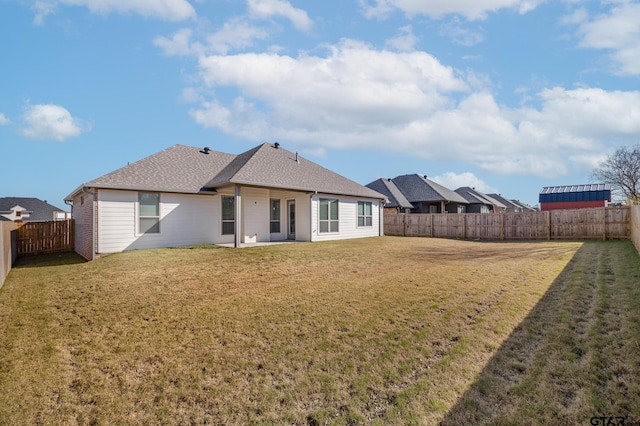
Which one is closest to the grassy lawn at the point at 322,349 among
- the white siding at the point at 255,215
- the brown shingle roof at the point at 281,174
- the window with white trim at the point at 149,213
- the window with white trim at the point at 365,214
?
the window with white trim at the point at 149,213

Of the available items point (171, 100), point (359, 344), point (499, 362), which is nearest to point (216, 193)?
point (171, 100)

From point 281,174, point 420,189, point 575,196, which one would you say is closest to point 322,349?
point 281,174

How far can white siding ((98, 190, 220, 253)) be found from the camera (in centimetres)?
1167

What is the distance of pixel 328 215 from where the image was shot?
677 inches

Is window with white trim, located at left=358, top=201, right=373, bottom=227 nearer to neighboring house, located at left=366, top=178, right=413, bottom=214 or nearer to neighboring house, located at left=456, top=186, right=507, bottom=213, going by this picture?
neighboring house, located at left=366, top=178, right=413, bottom=214

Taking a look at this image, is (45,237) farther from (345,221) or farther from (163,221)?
(345,221)

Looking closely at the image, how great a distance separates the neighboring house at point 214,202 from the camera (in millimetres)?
11977

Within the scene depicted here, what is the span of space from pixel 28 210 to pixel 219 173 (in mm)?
39859

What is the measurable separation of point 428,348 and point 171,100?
14414mm

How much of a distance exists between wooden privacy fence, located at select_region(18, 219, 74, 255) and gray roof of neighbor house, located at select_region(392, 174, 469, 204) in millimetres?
28115

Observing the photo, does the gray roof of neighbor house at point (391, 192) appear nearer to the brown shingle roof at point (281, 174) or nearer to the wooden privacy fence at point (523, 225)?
the wooden privacy fence at point (523, 225)

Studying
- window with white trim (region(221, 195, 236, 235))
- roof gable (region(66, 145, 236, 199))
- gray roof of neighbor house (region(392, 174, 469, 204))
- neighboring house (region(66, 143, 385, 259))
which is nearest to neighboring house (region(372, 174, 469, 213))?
gray roof of neighbor house (region(392, 174, 469, 204))

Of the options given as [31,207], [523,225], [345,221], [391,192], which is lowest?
[523,225]

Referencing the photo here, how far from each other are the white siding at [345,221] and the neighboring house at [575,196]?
4021cm
